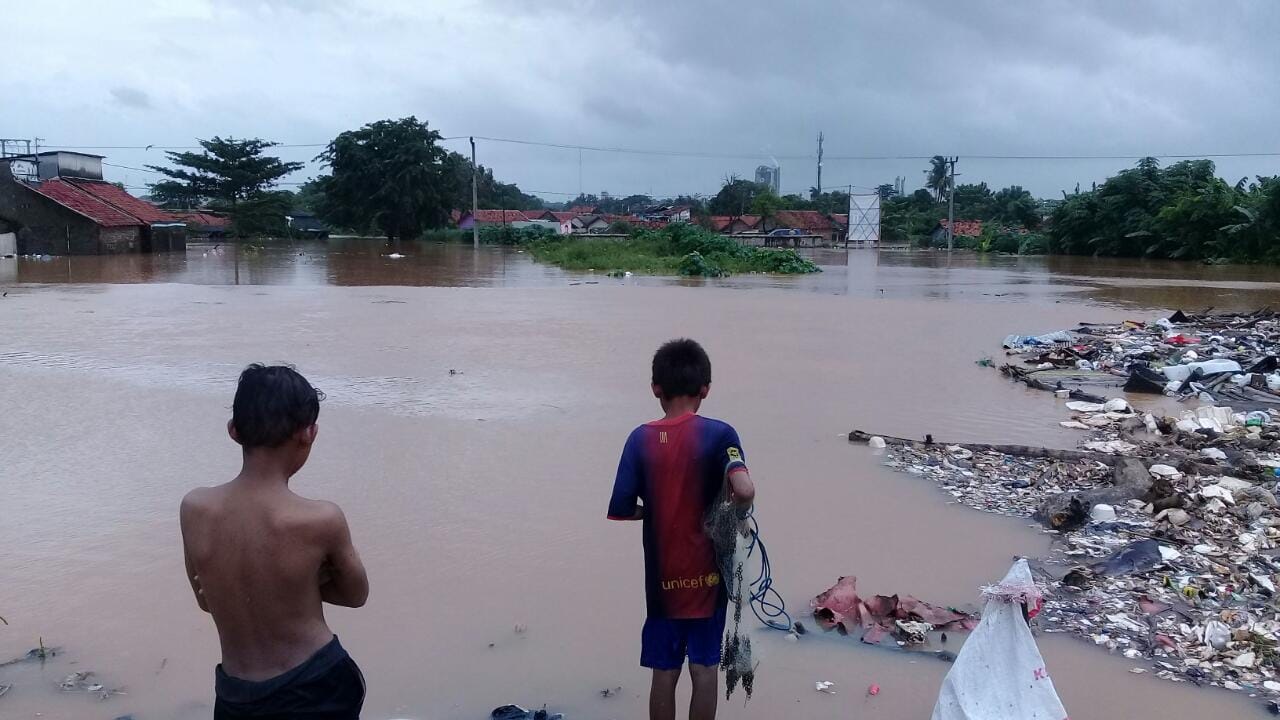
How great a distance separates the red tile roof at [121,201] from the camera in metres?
39.5

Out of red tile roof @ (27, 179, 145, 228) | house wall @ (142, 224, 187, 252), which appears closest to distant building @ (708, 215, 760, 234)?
house wall @ (142, 224, 187, 252)

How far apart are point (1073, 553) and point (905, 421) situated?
3.52m

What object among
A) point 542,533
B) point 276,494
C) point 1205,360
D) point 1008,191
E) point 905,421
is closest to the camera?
point 276,494

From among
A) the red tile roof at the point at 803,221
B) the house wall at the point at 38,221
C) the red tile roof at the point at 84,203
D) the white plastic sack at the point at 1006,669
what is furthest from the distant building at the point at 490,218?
the white plastic sack at the point at 1006,669

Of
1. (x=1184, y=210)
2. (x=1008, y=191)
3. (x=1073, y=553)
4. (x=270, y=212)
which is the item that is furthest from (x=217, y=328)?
(x=1008, y=191)

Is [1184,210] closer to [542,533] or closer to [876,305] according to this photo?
[876,305]

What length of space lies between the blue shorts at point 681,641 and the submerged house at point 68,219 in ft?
128

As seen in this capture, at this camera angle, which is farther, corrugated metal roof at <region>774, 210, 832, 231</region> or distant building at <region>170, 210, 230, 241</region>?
corrugated metal roof at <region>774, 210, 832, 231</region>

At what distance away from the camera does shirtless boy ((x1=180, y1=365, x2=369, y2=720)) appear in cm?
201

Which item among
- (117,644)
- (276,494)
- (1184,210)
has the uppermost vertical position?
(1184,210)

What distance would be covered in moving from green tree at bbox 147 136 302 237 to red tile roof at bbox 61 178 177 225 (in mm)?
15889

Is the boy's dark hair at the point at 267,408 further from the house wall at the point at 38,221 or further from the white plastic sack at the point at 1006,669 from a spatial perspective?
the house wall at the point at 38,221

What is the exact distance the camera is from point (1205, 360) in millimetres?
10594

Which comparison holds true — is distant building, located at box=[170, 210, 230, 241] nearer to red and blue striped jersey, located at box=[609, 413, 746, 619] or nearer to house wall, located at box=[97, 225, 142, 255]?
house wall, located at box=[97, 225, 142, 255]
